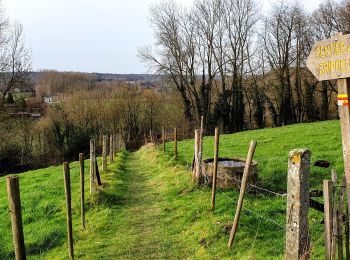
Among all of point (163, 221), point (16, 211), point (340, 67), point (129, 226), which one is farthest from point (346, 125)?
point (129, 226)

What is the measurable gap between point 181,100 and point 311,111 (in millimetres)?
16416

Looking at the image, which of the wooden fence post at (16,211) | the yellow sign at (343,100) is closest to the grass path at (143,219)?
the wooden fence post at (16,211)

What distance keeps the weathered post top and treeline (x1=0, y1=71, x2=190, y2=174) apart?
40168mm

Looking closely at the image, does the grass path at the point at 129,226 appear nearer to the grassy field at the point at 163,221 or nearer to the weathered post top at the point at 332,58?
the grassy field at the point at 163,221

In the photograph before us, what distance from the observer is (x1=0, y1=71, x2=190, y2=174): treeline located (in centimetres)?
4412

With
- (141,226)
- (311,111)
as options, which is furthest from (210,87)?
(141,226)

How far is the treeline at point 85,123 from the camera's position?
145 ft

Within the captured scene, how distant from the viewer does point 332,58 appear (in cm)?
506

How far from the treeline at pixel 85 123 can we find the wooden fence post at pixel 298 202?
4010 cm

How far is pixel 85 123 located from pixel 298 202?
1913 inches

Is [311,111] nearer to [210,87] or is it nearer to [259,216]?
[210,87]

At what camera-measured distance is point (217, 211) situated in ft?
32.2

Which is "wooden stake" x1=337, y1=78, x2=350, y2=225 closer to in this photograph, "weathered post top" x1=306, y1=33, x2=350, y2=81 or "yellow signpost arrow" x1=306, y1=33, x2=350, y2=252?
"yellow signpost arrow" x1=306, y1=33, x2=350, y2=252

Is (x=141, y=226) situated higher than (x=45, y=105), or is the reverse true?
Result: (x=45, y=105)
